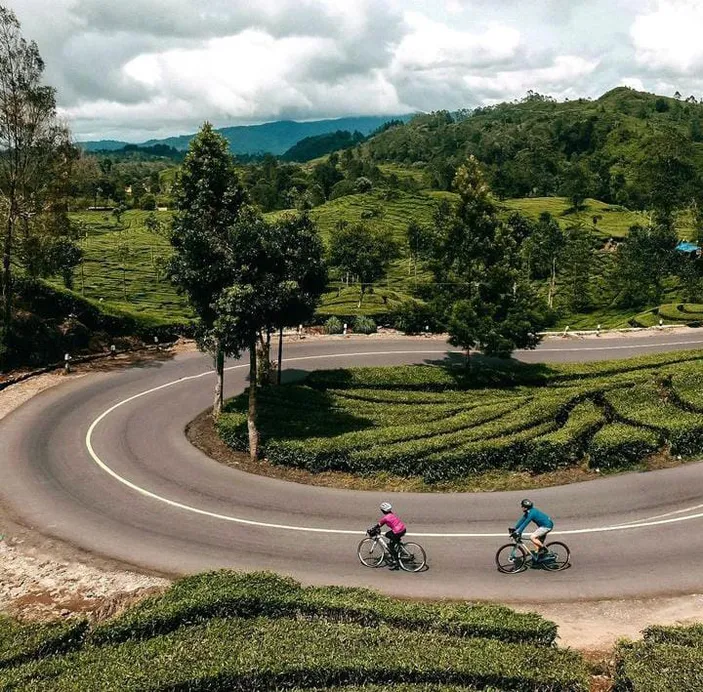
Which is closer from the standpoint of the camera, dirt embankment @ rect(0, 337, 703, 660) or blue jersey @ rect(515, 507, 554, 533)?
dirt embankment @ rect(0, 337, 703, 660)

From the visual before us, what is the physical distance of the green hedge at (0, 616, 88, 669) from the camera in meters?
13.3

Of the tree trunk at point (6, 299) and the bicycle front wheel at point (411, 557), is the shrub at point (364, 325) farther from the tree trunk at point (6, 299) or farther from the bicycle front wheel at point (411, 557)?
the bicycle front wheel at point (411, 557)

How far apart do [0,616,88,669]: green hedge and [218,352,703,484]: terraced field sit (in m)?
11.5

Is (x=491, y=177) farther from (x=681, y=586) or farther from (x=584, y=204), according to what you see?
(x=681, y=586)

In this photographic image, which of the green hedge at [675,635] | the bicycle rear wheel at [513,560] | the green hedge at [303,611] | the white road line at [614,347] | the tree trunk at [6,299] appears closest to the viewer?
the green hedge at [675,635]

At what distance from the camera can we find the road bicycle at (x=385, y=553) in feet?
59.0

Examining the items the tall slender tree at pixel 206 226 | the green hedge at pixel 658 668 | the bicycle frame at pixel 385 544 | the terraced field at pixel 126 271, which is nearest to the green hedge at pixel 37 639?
the bicycle frame at pixel 385 544

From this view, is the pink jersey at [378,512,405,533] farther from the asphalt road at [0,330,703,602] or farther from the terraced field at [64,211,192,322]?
the terraced field at [64,211,192,322]

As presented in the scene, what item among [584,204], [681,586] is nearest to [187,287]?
[681,586]

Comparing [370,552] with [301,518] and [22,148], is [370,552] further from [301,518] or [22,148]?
[22,148]

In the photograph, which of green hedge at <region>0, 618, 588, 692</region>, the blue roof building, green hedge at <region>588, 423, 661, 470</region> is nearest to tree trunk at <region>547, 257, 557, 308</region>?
the blue roof building

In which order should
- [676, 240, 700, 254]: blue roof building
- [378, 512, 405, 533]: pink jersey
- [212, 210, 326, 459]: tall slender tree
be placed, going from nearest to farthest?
[378, 512, 405, 533]: pink jersey → [212, 210, 326, 459]: tall slender tree → [676, 240, 700, 254]: blue roof building

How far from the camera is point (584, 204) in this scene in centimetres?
14150

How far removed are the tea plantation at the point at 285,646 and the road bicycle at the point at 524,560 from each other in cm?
312
